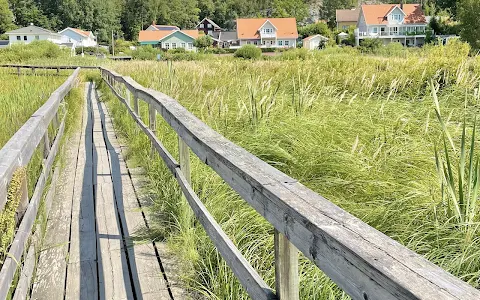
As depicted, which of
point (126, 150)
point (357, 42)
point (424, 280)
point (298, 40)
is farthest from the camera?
point (298, 40)

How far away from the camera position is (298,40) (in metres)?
93.4

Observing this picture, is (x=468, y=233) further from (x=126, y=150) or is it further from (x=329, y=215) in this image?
(x=126, y=150)

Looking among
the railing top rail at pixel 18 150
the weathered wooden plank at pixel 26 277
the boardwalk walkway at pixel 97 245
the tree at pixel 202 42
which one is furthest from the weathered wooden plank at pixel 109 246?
the tree at pixel 202 42

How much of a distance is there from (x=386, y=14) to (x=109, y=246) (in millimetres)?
90001

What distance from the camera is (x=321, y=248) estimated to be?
1127 millimetres

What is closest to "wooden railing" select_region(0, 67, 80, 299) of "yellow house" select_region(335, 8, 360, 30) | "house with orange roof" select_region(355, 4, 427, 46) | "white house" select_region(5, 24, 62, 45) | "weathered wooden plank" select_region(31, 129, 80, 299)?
"weathered wooden plank" select_region(31, 129, 80, 299)

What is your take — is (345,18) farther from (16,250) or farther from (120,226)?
(16,250)

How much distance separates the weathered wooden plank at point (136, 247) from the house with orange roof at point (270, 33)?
86.2 metres

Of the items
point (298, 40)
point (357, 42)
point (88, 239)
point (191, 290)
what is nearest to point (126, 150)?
point (88, 239)

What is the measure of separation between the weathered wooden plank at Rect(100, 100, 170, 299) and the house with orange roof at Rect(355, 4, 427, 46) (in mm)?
82675

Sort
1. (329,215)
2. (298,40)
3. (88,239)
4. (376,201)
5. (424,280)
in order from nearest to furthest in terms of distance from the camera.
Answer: (424,280) → (329,215) → (376,201) → (88,239) → (298,40)

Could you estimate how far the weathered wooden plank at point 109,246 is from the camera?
8.41ft

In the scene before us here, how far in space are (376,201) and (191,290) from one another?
1309mm

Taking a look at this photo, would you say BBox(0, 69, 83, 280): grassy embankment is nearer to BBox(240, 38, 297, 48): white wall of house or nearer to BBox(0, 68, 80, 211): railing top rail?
BBox(0, 68, 80, 211): railing top rail
